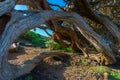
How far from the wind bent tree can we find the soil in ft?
1.20

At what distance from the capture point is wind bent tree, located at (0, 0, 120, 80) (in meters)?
5.63

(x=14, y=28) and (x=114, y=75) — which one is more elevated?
(x=14, y=28)

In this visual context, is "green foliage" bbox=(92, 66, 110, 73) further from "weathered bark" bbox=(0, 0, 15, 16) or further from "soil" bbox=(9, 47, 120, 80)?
"weathered bark" bbox=(0, 0, 15, 16)

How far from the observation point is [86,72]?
7.83 metres

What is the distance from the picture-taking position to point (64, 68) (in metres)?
8.05

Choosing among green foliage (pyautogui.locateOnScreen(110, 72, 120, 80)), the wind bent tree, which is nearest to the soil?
green foliage (pyautogui.locateOnScreen(110, 72, 120, 80))

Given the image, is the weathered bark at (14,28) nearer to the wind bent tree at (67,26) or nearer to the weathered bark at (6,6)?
the wind bent tree at (67,26)

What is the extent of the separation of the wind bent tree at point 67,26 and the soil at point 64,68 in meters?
0.37

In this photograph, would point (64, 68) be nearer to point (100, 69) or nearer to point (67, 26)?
point (100, 69)

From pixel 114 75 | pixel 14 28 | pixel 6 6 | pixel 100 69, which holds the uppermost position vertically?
pixel 6 6

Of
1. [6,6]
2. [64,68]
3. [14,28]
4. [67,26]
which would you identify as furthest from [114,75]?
[6,6]

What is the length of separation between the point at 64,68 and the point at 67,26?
64.1 inches

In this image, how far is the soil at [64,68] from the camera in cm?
734

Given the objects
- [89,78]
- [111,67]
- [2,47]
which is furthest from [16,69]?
[111,67]
